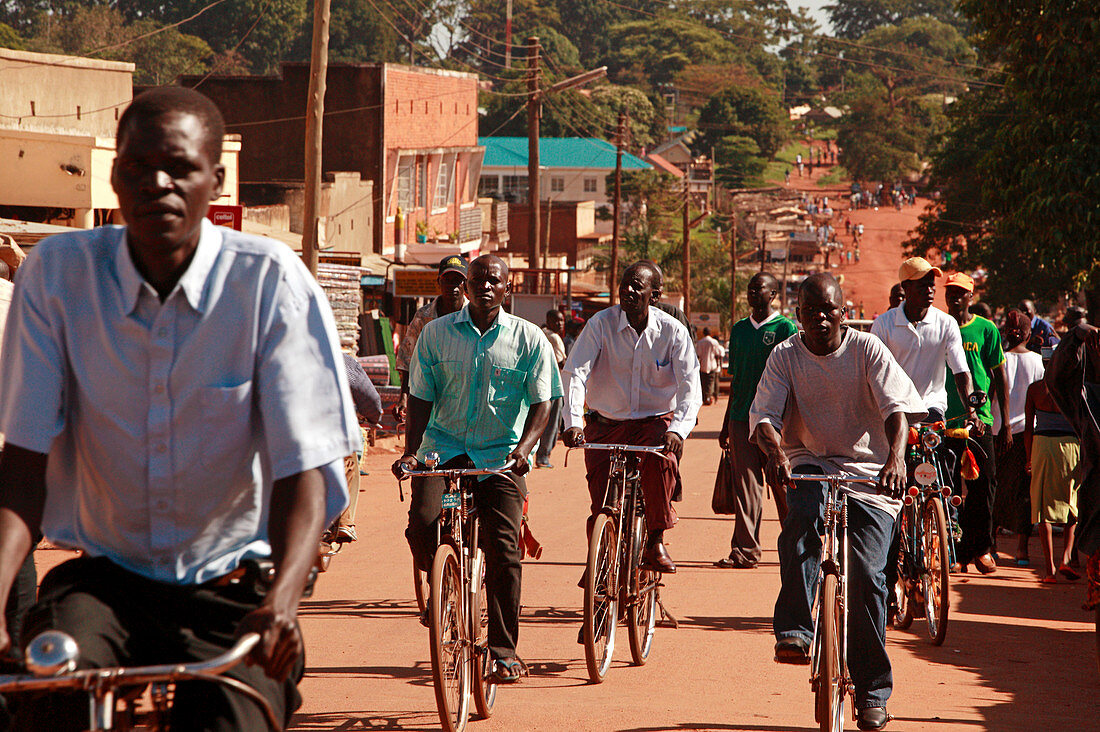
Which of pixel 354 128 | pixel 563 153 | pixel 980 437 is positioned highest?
pixel 563 153

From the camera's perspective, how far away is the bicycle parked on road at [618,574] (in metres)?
6.69

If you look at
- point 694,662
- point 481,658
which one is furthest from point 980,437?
point 481,658

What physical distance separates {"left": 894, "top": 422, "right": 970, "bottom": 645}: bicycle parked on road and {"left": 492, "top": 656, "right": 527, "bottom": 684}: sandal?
2811 millimetres

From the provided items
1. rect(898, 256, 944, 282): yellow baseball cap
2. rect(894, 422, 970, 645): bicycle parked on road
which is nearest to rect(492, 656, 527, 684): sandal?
rect(894, 422, 970, 645): bicycle parked on road

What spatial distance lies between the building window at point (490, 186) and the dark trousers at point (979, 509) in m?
59.7

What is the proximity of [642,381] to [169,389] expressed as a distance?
543cm

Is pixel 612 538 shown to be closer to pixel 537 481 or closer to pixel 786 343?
pixel 786 343

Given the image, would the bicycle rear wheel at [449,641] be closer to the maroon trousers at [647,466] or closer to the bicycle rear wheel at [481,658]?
the bicycle rear wheel at [481,658]

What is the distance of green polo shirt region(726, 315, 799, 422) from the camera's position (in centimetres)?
980

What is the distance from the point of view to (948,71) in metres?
130

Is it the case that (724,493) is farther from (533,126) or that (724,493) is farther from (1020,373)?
(533,126)

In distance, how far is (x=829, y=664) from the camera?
5.26 meters

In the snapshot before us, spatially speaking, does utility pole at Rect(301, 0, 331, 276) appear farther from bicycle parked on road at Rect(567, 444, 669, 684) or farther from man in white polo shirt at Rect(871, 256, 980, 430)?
bicycle parked on road at Rect(567, 444, 669, 684)

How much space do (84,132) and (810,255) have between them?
59.4 metres
